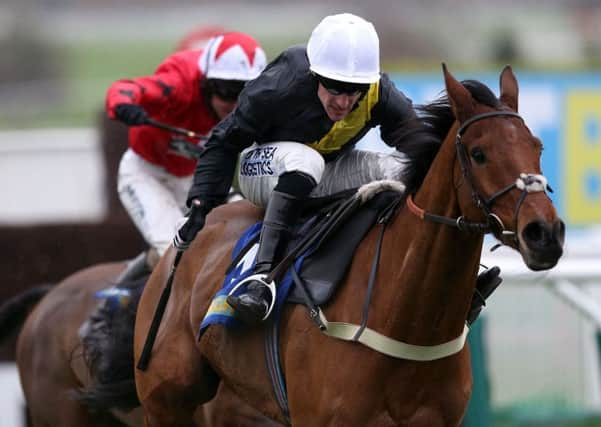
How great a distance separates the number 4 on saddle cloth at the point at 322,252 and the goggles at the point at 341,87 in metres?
0.35

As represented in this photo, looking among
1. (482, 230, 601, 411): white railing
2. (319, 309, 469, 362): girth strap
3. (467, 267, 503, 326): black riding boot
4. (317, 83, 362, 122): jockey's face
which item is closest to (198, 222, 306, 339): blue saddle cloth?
(319, 309, 469, 362): girth strap

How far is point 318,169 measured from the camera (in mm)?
4855

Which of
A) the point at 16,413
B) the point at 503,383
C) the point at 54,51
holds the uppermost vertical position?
the point at 503,383

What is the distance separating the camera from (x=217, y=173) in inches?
204

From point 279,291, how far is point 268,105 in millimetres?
695

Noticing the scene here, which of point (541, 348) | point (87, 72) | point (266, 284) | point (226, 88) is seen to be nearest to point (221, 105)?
point (226, 88)

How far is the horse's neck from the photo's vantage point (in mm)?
4301

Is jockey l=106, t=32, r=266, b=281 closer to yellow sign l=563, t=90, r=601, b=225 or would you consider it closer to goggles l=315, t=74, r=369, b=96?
goggles l=315, t=74, r=369, b=96

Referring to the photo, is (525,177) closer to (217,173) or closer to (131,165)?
(217,173)

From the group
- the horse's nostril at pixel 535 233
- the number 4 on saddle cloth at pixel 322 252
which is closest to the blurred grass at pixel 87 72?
the number 4 on saddle cloth at pixel 322 252

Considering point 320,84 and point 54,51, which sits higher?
point 320,84

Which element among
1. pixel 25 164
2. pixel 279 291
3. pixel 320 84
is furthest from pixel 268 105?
pixel 25 164

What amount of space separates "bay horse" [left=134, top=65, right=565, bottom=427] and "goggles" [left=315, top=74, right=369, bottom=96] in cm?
27

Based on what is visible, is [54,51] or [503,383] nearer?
[503,383]
